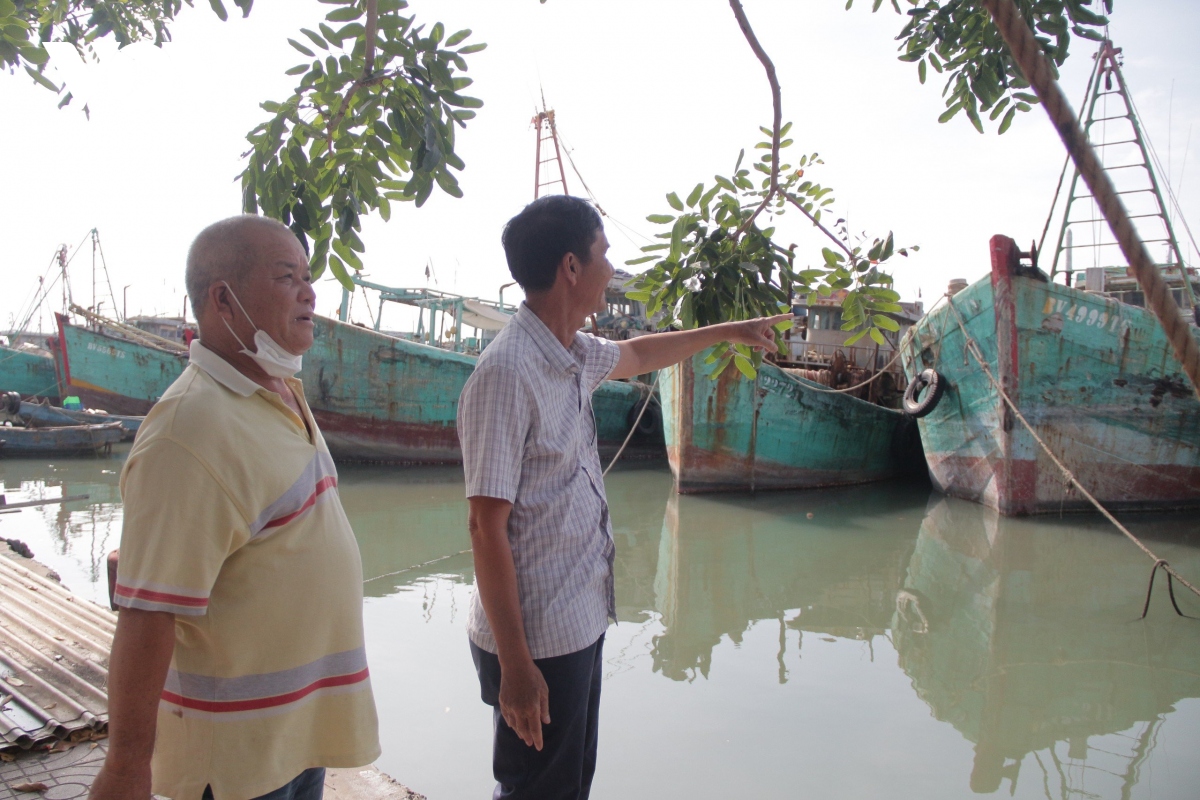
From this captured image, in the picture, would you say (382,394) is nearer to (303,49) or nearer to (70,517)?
(70,517)

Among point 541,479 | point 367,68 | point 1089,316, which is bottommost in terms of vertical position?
point 541,479

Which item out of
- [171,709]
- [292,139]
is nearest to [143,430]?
[171,709]

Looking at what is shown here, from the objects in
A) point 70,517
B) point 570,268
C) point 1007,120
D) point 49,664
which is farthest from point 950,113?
point 70,517

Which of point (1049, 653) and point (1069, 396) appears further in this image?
point (1069, 396)

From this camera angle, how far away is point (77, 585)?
5680mm

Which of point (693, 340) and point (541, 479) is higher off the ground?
point (693, 340)

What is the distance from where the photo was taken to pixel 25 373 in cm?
2073

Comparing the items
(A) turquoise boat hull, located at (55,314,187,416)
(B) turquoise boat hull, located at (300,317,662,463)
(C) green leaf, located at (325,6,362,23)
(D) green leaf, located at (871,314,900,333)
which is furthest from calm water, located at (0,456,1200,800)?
(A) turquoise boat hull, located at (55,314,187,416)

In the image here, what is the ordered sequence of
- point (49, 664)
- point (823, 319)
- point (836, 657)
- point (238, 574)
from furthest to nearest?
point (823, 319)
point (836, 657)
point (49, 664)
point (238, 574)

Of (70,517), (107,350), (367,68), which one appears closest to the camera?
(367,68)

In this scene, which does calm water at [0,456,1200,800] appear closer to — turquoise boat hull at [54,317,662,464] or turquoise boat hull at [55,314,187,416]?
turquoise boat hull at [54,317,662,464]

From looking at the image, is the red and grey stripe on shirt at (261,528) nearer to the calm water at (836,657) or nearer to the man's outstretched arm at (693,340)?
the man's outstretched arm at (693,340)

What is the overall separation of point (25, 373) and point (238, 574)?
24.4m

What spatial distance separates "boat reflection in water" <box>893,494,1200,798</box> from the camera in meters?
3.56
